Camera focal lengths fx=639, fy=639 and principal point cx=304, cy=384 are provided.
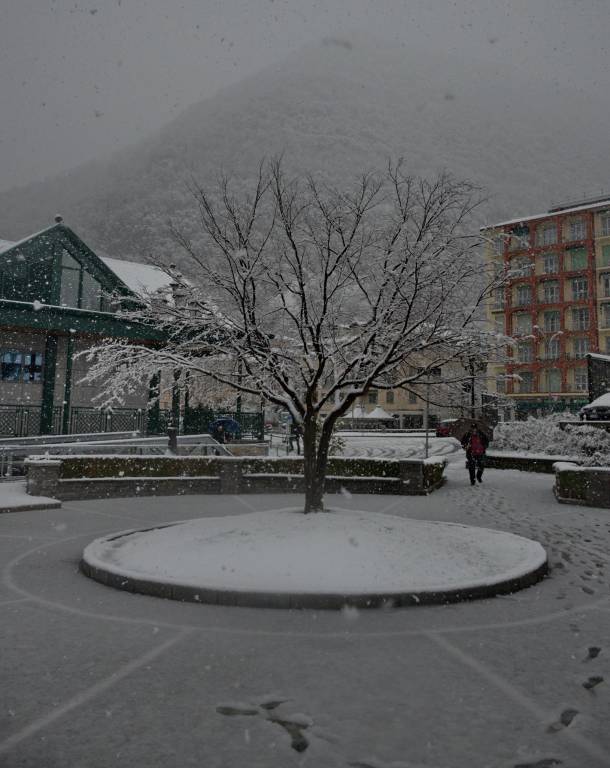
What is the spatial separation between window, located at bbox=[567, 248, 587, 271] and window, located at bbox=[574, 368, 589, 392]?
9.72m

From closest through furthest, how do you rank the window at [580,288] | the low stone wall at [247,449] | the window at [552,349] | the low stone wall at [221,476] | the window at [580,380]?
the low stone wall at [221,476] < the low stone wall at [247,449] < the window at [580,380] < the window at [580,288] < the window at [552,349]

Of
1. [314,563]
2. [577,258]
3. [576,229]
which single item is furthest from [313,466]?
[576,229]

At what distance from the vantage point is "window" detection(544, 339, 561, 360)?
61.0 metres

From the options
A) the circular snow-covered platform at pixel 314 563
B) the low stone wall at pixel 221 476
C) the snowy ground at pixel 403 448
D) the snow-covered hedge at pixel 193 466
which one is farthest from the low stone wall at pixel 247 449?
the circular snow-covered platform at pixel 314 563

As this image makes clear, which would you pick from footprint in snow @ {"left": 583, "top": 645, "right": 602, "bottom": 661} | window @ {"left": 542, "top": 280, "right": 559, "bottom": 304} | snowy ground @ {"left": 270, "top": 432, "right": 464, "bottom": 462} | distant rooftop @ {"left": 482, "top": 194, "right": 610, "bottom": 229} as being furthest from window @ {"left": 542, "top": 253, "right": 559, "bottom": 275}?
footprint in snow @ {"left": 583, "top": 645, "right": 602, "bottom": 661}

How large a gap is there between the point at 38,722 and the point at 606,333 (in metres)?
62.5

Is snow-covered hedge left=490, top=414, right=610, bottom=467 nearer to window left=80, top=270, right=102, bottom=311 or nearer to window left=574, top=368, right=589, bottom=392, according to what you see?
window left=80, top=270, right=102, bottom=311

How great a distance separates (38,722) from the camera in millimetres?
3652

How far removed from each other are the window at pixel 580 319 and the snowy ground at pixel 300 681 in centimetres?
5758

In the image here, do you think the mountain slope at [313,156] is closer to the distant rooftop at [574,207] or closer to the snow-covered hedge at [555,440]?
the distant rooftop at [574,207]

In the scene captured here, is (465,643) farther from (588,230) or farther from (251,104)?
(251,104)

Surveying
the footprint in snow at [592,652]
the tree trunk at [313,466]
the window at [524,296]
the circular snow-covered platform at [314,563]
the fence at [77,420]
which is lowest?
the footprint in snow at [592,652]

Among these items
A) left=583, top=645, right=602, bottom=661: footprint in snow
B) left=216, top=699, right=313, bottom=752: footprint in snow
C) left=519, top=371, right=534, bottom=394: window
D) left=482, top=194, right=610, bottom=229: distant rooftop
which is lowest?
left=583, top=645, right=602, bottom=661: footprint in snow

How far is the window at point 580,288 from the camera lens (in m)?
60.1
